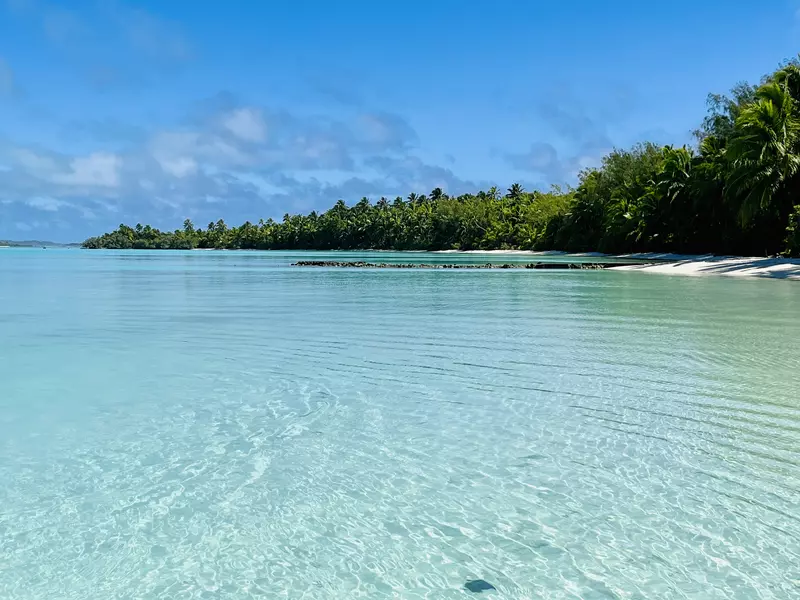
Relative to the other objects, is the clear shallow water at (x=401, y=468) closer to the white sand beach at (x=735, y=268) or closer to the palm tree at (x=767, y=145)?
the white sand beach at (x=735, y=268)

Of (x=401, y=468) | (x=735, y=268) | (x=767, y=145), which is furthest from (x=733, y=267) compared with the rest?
(x=401, y=468)

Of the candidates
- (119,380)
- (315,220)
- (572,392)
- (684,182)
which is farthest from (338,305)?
(315,220)

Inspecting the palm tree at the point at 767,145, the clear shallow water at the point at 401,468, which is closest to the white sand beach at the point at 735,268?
the palm tree at the point at 767,145

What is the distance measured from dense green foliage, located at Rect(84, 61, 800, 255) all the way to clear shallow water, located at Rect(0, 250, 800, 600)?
29.4m

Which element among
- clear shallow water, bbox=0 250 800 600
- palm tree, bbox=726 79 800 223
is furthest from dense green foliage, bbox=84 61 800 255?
clear shallow water, bbox=0 250 800 600

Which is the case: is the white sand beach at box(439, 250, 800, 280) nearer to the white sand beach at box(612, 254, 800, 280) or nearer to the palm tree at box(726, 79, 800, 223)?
the white sand beach at box(612, 254, 800, 280)

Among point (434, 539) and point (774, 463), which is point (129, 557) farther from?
point (774, 463)

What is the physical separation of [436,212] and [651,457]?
111425mm

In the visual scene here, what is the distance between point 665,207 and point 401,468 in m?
55.2

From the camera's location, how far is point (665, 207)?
5619 centimetres

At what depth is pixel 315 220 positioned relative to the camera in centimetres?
14825

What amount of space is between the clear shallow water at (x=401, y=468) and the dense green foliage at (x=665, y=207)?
1157 inches

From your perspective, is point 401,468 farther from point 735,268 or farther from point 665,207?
point 665,207

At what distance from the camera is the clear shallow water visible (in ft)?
13.7
